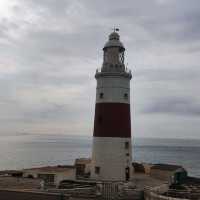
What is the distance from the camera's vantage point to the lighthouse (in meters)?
33.3

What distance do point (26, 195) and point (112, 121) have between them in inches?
400

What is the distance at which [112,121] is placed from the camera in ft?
109

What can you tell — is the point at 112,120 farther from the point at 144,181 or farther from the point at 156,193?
the point at 156,193

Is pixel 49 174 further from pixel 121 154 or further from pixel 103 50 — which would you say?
pixel 103 50

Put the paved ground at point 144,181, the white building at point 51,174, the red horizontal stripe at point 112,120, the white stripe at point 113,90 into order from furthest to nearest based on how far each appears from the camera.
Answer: the white stripe at point 113,90 < the red horizontal stripe at point 112,120 < the paved ground at point 144,181 < the white building at point 51,174

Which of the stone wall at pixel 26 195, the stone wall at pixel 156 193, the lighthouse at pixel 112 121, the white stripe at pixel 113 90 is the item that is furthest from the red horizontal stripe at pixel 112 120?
the stone wall at pixel 26 195

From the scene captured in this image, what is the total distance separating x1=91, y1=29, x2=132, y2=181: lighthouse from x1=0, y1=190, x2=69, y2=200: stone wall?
26.0ft

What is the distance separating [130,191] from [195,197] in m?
4.70

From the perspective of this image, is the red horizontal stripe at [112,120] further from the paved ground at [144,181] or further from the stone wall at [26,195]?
the stone wall at [26,195]

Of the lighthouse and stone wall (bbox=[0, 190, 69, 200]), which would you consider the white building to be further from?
stone wall (bbox=[0, 190, 69, 200])

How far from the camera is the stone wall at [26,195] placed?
25.8 m

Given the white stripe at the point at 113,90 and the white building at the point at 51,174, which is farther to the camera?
the white stripe at the point at 113,90

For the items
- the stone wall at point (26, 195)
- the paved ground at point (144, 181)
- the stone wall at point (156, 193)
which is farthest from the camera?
the paved ground at point (144, 181)

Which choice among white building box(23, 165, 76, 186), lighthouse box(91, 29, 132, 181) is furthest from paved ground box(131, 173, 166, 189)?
white building box(23, 165, 76, 186)
